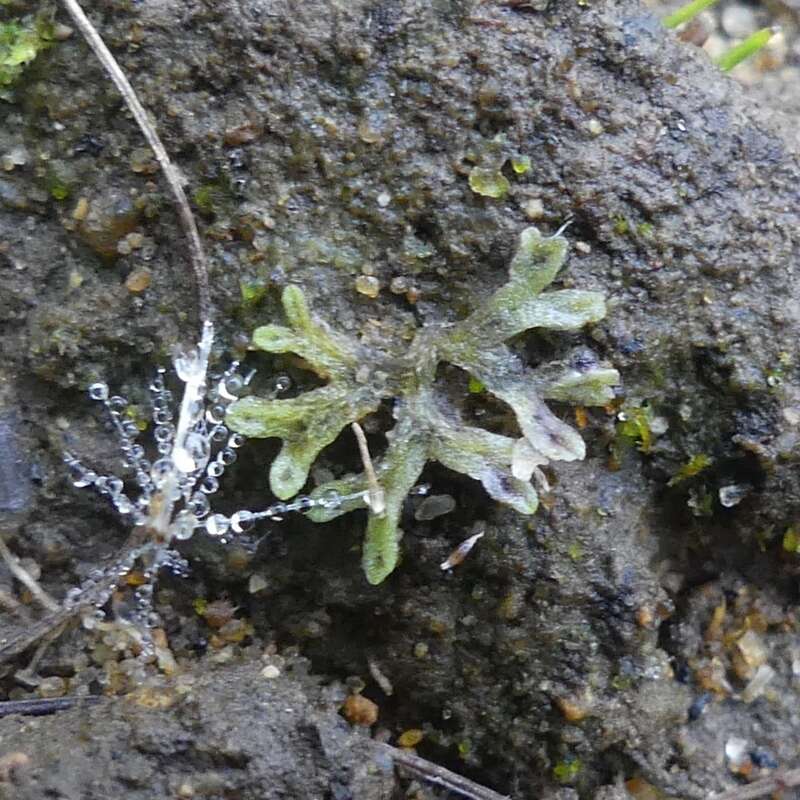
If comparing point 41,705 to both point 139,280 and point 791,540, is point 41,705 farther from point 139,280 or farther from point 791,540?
point 791,540

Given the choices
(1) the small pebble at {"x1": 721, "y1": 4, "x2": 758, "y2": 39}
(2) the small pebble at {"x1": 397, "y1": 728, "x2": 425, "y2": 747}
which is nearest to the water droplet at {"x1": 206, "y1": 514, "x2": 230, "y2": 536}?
(2) the small pebble at {"x1": 397, "y1": 728, "x2": 425, "y2": 747}

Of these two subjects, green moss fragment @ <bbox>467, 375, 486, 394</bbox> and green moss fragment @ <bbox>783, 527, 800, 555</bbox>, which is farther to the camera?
green moss fragment @ <bbox>783, 527, 800, 555</bbox>

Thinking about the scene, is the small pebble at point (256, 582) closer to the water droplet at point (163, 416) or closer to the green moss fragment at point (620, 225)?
the water droplet at point (163, 416)

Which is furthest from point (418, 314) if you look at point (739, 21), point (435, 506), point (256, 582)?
point (739, 21)

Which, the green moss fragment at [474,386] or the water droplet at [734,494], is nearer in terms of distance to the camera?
the green moss fragment at [474,386]

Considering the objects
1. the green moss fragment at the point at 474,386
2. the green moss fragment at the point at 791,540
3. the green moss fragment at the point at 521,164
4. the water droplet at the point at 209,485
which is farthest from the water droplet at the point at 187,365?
the green moss fragment at the point at 791,540

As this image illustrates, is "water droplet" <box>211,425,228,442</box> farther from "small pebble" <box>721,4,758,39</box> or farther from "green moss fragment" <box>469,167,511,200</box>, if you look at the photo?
"small pebble" <box>721,4,758,39</box>

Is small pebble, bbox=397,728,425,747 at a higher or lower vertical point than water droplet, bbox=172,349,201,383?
lower
